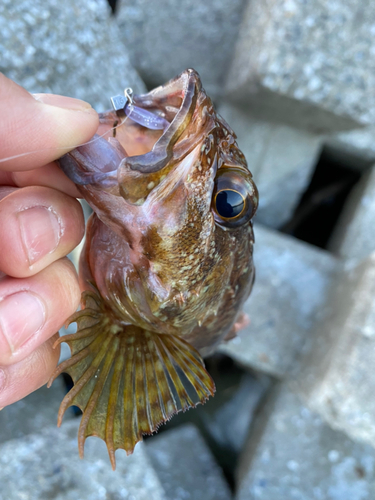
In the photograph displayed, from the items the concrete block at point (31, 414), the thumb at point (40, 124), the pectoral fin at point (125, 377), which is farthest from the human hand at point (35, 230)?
the concrete block at point (31, 414)

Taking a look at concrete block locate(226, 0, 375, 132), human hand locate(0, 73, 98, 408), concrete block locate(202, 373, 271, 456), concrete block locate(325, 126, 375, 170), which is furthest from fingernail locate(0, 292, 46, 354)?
concrete block locate(325, 126, 375, 170)

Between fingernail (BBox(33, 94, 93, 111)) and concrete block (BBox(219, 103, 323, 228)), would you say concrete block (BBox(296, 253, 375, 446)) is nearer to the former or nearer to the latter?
concrete block (BBox(219, 103, 323, 228))

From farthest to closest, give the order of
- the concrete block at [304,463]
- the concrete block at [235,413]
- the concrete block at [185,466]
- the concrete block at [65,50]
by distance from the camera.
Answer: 1. the concrete block at [235,413]
2. the concrete block at [185,466]
3. the concrete block at [304,463]
4. the concrete block at [65,50]

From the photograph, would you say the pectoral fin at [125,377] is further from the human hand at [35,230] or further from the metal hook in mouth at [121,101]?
the metal hook in mouth at [121,101]

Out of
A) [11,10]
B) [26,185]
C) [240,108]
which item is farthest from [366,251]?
[11,10]

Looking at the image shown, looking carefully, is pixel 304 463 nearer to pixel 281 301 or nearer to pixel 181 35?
pixel 281 301

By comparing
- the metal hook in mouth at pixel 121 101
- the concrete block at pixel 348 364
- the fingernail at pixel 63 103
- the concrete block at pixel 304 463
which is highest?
the metal hook in mouth at pixel 121 101

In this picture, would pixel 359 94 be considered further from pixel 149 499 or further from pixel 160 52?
pixel 149 499
